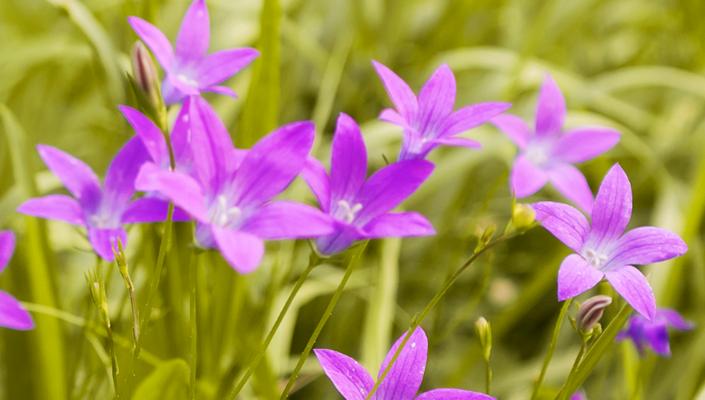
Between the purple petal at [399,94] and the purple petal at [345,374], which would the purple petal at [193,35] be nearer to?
the purple petal at [399,94]

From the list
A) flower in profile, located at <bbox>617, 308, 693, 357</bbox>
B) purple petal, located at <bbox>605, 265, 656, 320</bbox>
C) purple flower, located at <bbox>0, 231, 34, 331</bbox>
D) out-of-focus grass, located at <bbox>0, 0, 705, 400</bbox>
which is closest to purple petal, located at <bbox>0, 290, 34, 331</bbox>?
purple flower, located at <bbox>0, 231, 34, 331</bbox>

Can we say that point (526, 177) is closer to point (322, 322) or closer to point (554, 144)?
point (554, 144)

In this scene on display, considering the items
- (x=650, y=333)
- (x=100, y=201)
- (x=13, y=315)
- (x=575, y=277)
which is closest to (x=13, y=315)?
(x=13, y=315)

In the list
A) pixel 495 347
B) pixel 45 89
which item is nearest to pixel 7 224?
pixel 45 89

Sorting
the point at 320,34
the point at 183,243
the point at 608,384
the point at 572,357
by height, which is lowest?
the point at 608,384

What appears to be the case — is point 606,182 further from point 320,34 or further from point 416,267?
point 320,34

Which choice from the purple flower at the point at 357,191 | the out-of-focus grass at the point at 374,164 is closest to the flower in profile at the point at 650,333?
the out-of-focus grass at the point at 374,164

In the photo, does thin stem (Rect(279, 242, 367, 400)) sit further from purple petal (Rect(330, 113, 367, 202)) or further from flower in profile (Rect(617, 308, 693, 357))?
flower in profile (Rect(617, 308, 693, 357))
